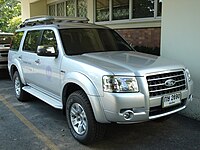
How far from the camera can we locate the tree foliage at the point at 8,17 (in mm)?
28388

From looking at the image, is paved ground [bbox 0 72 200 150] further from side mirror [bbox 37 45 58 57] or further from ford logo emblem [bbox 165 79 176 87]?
side mirror [bbox 37 45 58 57]

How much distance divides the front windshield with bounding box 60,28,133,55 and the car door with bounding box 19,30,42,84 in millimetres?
1027

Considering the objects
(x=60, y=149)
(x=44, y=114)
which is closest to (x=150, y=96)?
(x=60, y=149)

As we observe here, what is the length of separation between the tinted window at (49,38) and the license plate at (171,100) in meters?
2.29

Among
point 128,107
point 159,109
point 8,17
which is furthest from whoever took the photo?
point 8,17

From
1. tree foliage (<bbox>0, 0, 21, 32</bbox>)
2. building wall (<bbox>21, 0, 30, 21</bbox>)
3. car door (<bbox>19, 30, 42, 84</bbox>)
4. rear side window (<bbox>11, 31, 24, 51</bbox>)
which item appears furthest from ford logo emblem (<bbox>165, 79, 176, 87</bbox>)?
tree foliage (<bbox>0, 0, 21, 32</bbox>)

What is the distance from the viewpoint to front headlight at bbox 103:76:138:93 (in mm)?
3674

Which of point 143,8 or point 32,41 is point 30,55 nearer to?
point 32,41

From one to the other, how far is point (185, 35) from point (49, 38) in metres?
2.80

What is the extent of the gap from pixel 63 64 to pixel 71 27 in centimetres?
107

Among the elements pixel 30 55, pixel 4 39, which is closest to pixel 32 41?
pixel 30 55

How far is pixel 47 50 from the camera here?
15.9 feet

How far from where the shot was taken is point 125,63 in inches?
161

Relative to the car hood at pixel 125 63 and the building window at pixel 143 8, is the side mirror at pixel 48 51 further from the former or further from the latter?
the building window at pixel 143 8
